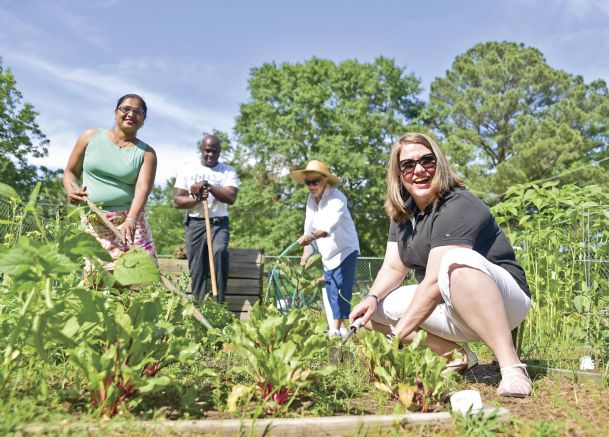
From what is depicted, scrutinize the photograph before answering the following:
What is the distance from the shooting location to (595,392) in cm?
221

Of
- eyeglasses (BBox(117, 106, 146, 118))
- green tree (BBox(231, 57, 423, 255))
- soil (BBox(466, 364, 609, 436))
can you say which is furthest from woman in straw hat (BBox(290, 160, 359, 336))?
green tree (BBox(231, 57, 423, 255))

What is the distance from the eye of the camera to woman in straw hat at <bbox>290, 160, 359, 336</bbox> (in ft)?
15.6

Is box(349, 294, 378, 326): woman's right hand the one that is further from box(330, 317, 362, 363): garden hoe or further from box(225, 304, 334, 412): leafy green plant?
box(225, 304, 334, 412): leafy green plant

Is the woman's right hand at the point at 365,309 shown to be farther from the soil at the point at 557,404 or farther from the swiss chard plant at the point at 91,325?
the swiss chard plant at the point at 91,325

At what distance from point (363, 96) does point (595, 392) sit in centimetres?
2106

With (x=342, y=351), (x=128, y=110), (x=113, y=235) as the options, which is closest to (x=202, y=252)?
(x=113, y=235)

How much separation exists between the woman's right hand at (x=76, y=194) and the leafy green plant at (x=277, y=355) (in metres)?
1.58

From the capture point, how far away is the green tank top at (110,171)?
11.2ft

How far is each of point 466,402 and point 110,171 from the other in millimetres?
2608

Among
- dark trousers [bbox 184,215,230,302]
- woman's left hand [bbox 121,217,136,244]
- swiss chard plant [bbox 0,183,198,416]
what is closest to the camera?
swiss chard plant [bbox 0,183,198,416]

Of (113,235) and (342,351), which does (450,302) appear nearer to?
(342,351)

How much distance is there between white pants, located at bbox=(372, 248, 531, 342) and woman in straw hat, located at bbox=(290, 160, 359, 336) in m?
1.93

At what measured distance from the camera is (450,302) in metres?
2.33

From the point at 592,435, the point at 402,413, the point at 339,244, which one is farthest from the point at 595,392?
the point at 339,244
